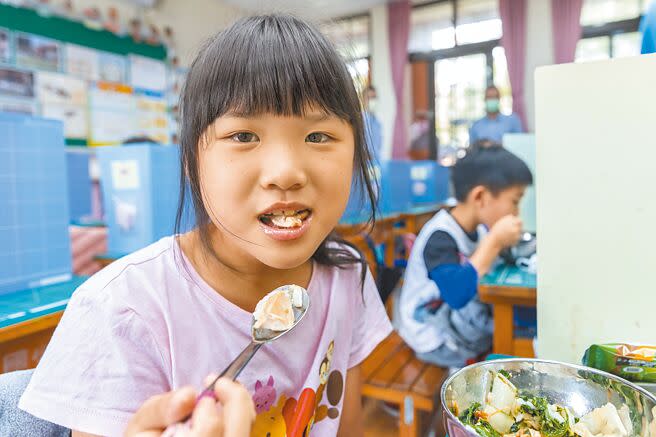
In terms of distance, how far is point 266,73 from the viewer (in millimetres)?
537

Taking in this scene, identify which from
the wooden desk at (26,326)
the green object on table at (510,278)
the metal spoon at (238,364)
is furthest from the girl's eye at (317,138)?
the green object on table at (510,278)

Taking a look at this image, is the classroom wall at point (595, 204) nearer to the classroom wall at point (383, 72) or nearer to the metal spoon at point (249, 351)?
the metal spoon at point (249, 351)

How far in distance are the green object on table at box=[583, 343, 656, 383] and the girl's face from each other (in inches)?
16.0

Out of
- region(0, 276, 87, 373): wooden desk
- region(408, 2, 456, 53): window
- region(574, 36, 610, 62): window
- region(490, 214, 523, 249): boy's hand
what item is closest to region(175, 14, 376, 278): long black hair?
region(0, 276, 87, 373): wooden desk

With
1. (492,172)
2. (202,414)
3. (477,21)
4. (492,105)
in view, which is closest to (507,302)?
(492,172)

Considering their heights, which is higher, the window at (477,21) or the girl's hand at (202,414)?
the window at (477,21)

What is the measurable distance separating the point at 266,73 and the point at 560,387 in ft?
1.73

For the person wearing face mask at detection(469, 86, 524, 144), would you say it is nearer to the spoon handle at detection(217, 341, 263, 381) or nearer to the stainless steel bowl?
the stainless steel bowl

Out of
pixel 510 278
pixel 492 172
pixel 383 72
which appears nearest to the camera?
pixel 510 278

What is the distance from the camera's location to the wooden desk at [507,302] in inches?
48.6

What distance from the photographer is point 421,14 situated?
6.46 metres

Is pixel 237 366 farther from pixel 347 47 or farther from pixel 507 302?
pixel 507 302

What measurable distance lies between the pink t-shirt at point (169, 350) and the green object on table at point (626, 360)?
40 centimetres

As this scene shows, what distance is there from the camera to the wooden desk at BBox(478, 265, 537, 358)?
1.24 meters
